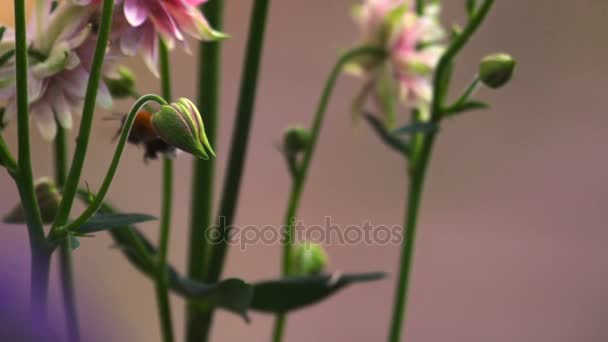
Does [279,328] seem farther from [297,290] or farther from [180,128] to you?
[180,128]

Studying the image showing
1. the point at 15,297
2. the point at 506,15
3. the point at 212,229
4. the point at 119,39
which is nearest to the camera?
the point at 15,297

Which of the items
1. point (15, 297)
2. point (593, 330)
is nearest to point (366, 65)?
point (15, 297)

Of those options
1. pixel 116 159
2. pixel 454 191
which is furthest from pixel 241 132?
pixel 454 191

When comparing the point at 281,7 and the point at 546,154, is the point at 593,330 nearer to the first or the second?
the point at 546,154

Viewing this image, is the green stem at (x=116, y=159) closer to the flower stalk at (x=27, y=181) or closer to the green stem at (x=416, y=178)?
the flower stalk at (x=27, y=181)

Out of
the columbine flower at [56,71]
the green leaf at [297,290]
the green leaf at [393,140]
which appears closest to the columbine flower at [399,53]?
the green leaf at [393,140]

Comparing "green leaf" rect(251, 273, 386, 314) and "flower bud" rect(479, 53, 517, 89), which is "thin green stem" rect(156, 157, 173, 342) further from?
"flower bud" rect(479, 53, 517, 89)
